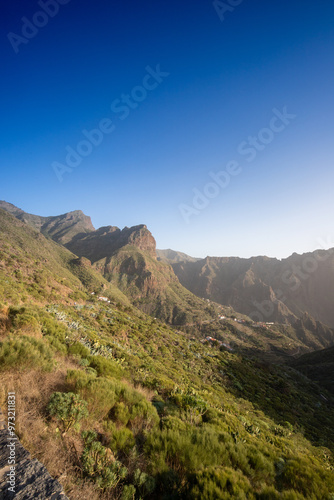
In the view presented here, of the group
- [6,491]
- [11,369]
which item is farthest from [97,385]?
[6,491]

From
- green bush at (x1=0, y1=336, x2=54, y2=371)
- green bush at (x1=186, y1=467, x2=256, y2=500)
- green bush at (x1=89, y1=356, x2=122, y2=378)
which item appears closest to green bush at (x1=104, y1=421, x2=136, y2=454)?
green bush at (x1=186, y1=467, x2=256, y2=500)

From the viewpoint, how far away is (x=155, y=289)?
445ft

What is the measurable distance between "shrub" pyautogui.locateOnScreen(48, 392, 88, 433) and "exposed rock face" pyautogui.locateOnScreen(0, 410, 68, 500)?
1.32 metres

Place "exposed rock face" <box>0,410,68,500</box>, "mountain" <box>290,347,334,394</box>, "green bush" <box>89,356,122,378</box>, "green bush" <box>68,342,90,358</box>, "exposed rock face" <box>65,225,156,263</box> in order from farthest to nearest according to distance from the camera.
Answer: "exposed rock face" <box>65,225,156,263</box>, "mountain" <box>290,347,334,394</box>, "green bush" <box>68,342,90,358</box>, "green bush" <box>89,356,122,378</box>, "exposed rock face" <box>0,410,68,500</box>

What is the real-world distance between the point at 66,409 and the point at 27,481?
1738 millimetres

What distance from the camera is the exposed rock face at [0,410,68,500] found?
2049 mm

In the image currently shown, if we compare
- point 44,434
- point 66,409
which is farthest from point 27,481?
point 66,409

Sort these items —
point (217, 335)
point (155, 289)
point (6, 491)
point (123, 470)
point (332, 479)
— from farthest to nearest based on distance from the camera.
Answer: point (155, 289) → point (217, 335) → point (332, 479) → point (123, 470) → point (6, 491)

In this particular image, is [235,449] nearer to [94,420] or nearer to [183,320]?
[94,420]

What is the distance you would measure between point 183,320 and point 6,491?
360 ft

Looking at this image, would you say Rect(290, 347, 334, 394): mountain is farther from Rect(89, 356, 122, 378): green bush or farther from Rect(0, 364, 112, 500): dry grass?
Rect(0, 364, 112, 500): dry grass

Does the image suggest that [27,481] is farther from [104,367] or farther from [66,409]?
[104,367]

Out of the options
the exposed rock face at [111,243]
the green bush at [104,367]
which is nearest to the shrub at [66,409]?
the green bush at [104,367]

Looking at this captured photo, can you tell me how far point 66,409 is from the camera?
12.3 feet
